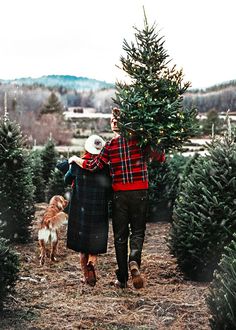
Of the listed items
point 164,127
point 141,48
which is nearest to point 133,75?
point 141,48

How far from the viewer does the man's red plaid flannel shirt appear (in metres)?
5.99

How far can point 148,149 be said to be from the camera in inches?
241

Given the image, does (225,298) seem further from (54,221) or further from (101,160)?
(54,221)

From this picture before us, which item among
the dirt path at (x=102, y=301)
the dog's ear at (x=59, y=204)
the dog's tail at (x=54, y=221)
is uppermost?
the dog's ear at (x=59, y=204)

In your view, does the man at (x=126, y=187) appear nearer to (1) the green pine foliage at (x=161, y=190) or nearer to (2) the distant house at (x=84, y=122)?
(1) the green pine foliage at (x=161, y=190)

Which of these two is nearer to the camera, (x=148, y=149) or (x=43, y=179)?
(x=148, y=149)

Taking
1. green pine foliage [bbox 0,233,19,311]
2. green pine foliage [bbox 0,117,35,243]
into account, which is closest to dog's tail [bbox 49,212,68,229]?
green pine foliage [bbox 0,117,35,243]

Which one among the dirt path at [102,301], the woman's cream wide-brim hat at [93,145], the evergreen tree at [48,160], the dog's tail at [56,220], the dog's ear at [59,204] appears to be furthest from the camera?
the evergreen tree at [48,160]

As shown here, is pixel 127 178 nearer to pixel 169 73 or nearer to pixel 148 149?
pixel 148 149

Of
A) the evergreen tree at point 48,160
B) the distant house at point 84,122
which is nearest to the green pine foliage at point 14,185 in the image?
the evergreen tree at point 48,160

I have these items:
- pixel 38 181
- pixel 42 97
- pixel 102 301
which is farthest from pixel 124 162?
pixel 42 97

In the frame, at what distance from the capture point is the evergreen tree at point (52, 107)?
52.6 metres

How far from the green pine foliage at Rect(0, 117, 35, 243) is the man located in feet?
10.7

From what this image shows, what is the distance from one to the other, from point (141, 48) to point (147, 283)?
3768mm
